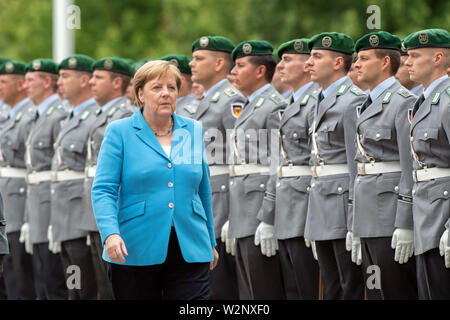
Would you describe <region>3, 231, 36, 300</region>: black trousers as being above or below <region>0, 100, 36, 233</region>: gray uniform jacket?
below

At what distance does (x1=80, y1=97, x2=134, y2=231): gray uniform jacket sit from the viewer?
9.56m

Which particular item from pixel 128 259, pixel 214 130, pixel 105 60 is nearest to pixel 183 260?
pixel 128 259

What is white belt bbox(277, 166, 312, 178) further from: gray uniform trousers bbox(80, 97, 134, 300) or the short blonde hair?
the short blonde hair

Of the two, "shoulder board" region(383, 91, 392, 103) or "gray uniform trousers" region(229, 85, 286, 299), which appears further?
"gray uniform trousers" region(229, 85, 286, 299)

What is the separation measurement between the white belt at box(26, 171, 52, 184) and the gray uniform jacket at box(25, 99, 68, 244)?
3 cm

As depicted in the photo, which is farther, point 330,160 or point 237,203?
point 237,203

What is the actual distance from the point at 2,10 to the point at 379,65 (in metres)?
19.2

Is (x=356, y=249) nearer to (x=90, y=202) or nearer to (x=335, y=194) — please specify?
(x=335, y=194)

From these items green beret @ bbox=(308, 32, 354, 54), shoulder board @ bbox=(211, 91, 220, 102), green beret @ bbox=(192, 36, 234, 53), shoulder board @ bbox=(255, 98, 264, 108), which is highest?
green beret @ bbox=(192, 36, 234, 53)

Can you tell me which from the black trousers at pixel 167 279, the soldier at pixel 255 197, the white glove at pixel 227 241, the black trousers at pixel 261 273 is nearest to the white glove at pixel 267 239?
the soldier at pixel 255 197

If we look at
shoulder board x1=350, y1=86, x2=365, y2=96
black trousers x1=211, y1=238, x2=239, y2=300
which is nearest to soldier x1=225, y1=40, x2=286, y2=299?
black trousers x1=211, y1=238, x2=239, y2=300

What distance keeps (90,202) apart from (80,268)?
0.68 metres

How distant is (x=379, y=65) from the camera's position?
7.52 metres

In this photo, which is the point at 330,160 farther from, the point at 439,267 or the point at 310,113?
the point at 439,267
